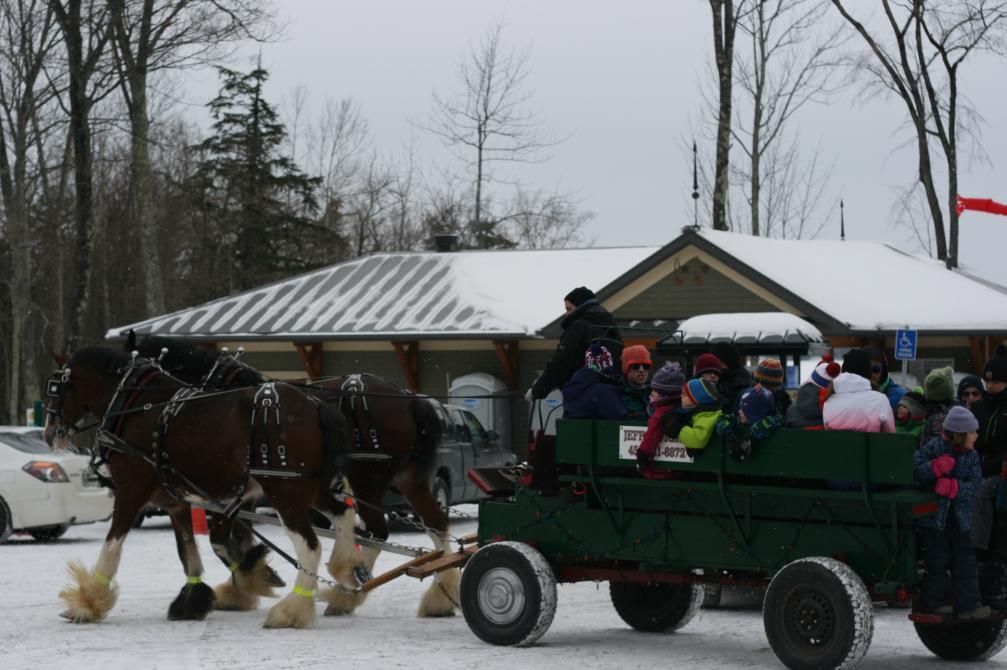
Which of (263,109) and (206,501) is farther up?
(263,109)

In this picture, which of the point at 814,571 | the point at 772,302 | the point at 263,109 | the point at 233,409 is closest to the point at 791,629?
the point at 814,571

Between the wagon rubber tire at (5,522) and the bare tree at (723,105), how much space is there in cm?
1568

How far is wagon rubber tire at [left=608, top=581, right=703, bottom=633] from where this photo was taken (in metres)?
10.7

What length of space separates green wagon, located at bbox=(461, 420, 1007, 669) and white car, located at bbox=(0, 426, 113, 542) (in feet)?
30.0

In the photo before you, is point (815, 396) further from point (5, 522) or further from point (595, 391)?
point (5, 522)

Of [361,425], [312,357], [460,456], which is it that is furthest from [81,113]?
[361,425]

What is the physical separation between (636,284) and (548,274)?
4.73 m

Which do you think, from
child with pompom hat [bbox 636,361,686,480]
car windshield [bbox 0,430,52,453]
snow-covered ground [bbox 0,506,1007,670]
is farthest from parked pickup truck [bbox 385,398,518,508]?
child with pompom hat [bbox 636,361,686,480]

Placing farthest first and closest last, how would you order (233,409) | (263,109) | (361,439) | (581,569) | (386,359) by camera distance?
(263,109) → (386,359) → (361,439) → (233,409) → (581,569)

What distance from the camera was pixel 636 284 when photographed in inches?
1011

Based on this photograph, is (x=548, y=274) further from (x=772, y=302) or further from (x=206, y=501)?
(x=206, y=501)

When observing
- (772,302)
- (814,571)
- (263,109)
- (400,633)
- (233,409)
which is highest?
(263,109)

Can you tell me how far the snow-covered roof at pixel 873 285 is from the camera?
2402 cm

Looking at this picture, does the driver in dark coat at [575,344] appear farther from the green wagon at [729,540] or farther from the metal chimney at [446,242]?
the metal chimney at [446,242]
